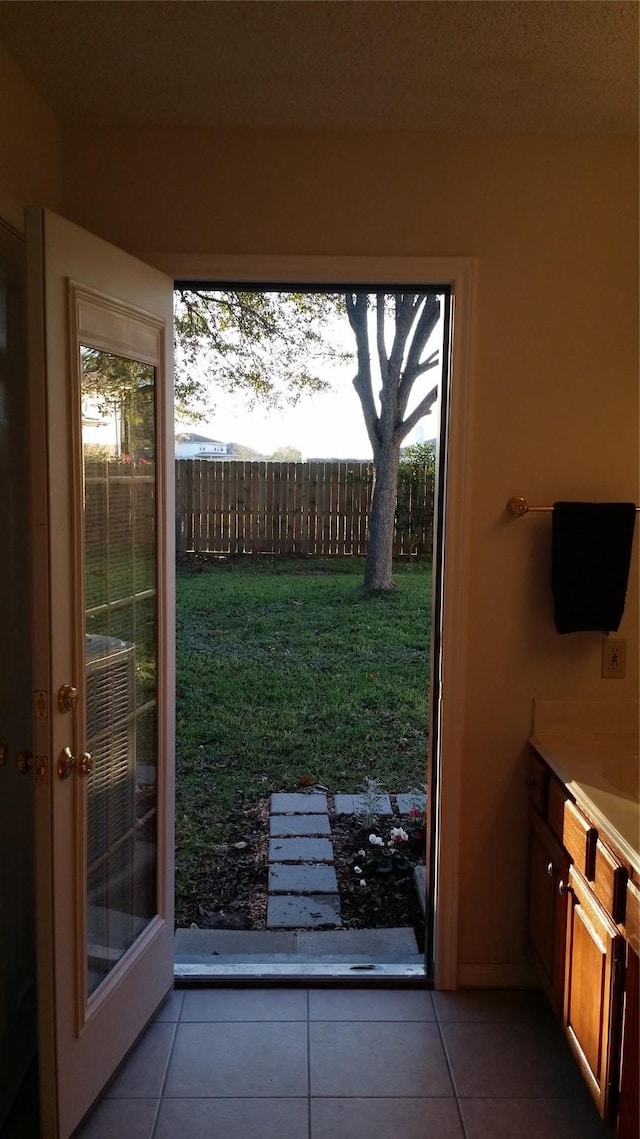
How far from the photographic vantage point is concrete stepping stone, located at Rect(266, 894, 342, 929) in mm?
3252

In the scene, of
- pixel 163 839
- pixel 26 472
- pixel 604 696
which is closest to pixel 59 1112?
pixel 163 839

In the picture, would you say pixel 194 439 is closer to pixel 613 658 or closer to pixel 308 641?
pixel 308 641

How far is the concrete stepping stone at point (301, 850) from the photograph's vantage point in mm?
3791

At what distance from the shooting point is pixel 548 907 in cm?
231

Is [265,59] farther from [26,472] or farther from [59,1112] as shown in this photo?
[59,1112]

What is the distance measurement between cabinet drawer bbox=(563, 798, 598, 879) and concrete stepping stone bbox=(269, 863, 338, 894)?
1.62 m

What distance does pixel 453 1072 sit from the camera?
2193mm

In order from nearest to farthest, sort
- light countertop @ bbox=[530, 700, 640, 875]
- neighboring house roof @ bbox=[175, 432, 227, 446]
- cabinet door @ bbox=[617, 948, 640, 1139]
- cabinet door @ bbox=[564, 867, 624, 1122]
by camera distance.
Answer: cabinet door @ bbox=[617, 948, 640, 1139], cabinet door @ bbox=[564, 867, 624, 1122], light countertop @ bbox=[530, 700, 640, 875], neighboring house roof @ bbox=[175, 432, 227, 446]

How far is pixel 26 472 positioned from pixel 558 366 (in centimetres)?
147

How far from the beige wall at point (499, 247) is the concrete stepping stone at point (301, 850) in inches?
64.0

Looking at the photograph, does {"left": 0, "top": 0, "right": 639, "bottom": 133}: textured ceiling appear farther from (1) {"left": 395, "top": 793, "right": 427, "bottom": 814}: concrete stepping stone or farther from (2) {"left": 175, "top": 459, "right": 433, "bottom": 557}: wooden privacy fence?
(2) {"left": 175, "top": 459, "right": 433, "bottom": 557}: wooden privacy fence

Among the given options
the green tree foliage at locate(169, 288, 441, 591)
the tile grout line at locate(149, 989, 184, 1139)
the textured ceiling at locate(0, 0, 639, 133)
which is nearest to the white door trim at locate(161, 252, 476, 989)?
the textured ceiling at locate(0, 0, 639, 133)

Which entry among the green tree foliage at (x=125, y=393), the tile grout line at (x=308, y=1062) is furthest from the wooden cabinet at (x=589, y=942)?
the green tree foliage at (x=125, y=393)

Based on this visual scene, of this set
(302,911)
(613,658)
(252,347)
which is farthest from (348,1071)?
(252,347)
